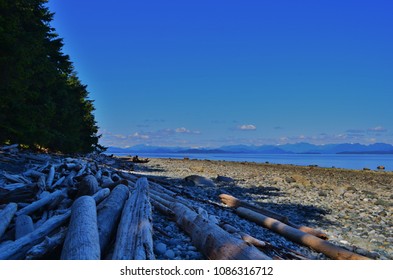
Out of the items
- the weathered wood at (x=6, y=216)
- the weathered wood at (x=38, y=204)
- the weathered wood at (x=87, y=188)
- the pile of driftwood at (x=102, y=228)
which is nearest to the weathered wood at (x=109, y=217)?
the pile of driftwood at (x=102, y=228)

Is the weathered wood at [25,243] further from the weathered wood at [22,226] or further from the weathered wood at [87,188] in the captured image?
the weathered wood at [87,188]

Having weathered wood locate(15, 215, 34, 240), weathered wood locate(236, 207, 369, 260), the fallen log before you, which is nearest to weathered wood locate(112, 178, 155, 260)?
weathered wood locate(15, 215, 34, 240)

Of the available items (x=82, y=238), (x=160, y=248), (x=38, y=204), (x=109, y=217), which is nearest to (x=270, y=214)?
(x=160, y=248)

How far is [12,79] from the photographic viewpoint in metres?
15.5

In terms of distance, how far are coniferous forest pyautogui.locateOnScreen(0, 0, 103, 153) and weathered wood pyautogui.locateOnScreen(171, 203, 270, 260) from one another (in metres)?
13.0

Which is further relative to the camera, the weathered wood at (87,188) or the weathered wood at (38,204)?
the weathered wood at (87,188)

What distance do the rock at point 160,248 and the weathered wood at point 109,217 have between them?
758 millimetres

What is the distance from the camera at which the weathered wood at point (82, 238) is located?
3824mm

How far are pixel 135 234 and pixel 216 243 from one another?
121cm

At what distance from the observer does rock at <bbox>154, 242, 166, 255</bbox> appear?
4.94 m

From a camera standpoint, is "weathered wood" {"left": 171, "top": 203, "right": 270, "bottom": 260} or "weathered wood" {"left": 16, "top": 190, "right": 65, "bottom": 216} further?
"weathered wood" {"left": 16, "top": 190, "right": 65, "bottom": 216}

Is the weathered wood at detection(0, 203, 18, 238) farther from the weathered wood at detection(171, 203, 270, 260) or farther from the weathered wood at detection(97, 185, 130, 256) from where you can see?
the weathered wood at detection(171, 203, 270, 260)

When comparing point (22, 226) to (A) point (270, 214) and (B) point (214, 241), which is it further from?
(A) point (270, 214)

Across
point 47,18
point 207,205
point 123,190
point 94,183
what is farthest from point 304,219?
point 47,18
